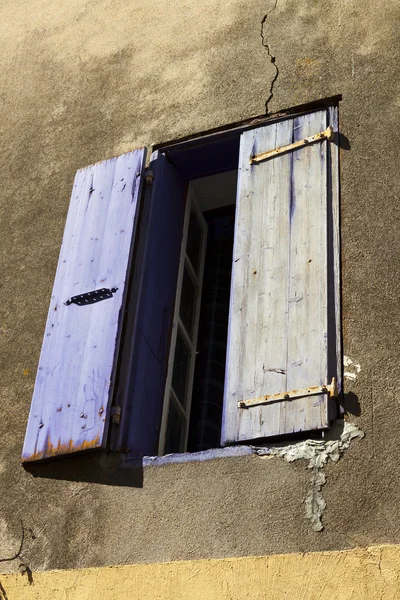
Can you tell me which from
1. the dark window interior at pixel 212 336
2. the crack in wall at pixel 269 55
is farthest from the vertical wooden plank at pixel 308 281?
A: the dark window interior at pixel 212 336

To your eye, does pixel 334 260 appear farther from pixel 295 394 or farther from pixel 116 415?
pixel 116 415

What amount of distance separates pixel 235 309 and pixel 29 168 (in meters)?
1.90

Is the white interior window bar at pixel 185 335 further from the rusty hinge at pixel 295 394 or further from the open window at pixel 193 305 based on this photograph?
the rusty hinge at pixel 295 394

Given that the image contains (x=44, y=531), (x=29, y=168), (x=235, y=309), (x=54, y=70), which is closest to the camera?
(x=44, y=531)

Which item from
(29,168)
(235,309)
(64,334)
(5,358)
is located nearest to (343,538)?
(235,309)

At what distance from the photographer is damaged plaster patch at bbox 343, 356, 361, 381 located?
3.51 metres

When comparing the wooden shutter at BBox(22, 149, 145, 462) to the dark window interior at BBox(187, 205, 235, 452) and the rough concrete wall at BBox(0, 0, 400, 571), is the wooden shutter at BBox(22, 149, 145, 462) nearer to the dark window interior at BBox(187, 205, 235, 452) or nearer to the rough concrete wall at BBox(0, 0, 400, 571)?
the rough concrete wall at BBox(0, 0, 400, 571)

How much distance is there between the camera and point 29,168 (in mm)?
5133

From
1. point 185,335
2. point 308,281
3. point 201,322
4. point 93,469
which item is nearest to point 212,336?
point 201,322

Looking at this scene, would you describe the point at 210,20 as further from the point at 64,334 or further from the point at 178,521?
the point at 178,521

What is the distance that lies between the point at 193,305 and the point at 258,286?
89 centimetres

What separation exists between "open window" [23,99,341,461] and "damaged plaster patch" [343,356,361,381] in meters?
A: 0.04

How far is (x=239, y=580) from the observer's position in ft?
10.4

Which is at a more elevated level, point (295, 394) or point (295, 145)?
point (295, 145)
